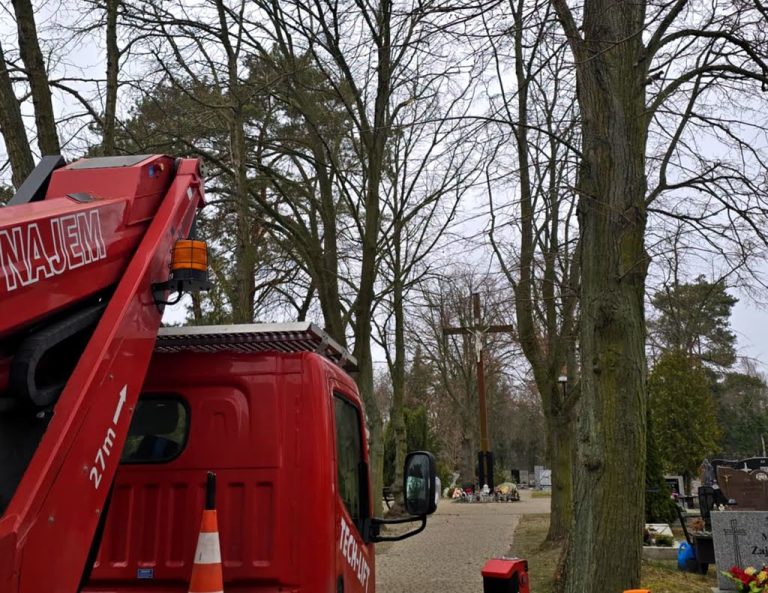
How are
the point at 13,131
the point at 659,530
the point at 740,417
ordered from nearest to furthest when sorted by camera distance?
1. the point at 13,131
2. the point at 659,530
3. the point at 740,417

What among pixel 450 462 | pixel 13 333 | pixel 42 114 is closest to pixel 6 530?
pixel 13 333

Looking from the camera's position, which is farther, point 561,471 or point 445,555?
point 445,555

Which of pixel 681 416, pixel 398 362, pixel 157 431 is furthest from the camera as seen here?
pixel 681 416

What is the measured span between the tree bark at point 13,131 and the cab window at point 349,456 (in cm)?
477

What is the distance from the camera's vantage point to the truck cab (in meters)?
3.03

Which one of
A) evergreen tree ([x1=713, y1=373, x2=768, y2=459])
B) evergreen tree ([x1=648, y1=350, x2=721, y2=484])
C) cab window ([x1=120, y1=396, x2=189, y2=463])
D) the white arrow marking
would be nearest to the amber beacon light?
the white arrow marking

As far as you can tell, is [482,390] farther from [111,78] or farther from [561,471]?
[111,78]

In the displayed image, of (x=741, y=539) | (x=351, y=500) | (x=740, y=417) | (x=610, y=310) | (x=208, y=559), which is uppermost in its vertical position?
(x=740, y=417)

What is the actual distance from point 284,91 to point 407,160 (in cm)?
478

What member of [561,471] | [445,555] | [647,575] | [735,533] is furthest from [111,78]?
[445,555]

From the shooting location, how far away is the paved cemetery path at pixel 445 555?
11070 mm

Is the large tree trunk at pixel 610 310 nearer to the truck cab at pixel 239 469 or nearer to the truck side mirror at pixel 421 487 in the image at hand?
the truck side mirror at pixel 421 487

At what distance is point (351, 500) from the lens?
363cm

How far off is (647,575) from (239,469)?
8.51m
